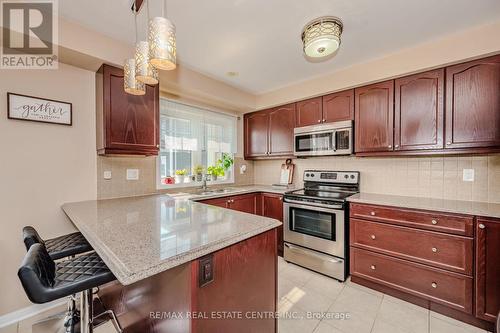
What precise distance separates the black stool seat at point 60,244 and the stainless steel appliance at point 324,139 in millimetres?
2571

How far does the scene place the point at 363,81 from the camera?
245 cm

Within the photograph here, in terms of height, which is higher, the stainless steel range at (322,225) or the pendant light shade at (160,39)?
the pendant light shade at (160,39)

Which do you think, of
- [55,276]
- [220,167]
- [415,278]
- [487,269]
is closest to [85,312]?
[55,276]

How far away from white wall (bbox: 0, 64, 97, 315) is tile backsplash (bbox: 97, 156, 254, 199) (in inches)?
2.8

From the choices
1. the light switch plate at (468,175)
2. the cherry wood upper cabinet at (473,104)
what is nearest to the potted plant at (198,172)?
the cherry wood upper cabinet at (473,104)

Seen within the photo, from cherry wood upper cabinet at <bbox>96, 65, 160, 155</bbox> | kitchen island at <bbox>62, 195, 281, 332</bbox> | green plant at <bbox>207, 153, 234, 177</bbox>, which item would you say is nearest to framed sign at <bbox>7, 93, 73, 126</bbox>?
cherry wood upper cabinet at <bbox>96, 65, 160, 155</bbox>

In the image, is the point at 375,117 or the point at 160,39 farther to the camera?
the point at 375,117

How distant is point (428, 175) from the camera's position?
2363 millimetres

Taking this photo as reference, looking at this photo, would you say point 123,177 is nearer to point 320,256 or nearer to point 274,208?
point 274,208

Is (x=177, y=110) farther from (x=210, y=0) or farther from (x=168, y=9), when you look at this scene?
(x=210, y=0)

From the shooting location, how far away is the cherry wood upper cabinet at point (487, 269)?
163 cm

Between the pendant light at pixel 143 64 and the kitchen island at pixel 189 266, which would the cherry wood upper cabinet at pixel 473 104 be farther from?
the pendant light at pixel 143 64

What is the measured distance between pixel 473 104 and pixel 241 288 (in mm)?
2466

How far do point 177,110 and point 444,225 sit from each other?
3.18m
